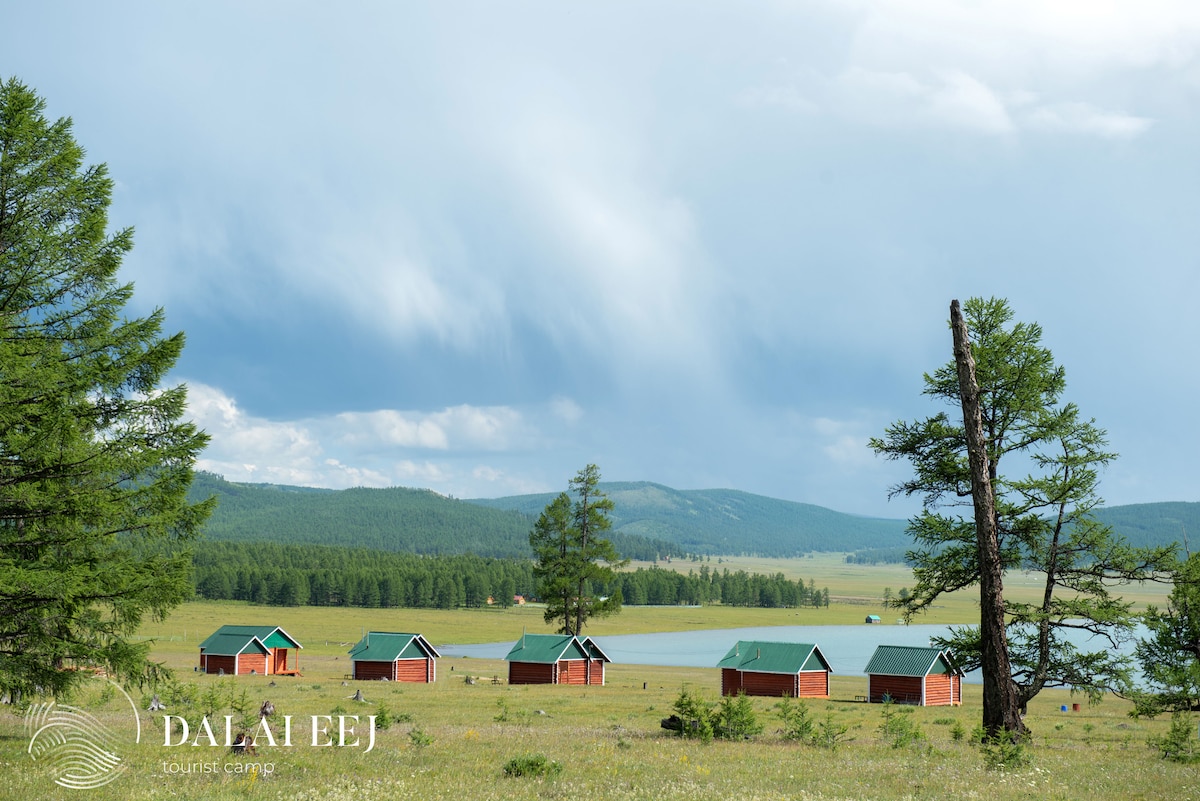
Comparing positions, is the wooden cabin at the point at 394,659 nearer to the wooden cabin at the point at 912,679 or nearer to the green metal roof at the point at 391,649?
the green metal roof at the point at 391,649

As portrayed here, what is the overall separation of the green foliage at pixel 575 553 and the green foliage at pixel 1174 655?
36719 mm

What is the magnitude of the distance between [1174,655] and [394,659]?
4661cm

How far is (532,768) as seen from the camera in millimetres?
13805

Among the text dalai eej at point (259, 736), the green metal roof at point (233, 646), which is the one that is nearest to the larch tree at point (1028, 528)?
the text dalai eej at point (259, 736)

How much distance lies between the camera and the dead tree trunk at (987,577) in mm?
15953

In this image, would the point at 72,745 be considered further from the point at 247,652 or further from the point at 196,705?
the point at 247,652

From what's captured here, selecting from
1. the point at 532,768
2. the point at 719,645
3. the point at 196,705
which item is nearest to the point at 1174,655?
the point at 532,768

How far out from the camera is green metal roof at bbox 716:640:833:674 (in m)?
53.8

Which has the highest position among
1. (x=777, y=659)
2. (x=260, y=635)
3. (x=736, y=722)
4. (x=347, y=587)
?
(x=736, y=722)

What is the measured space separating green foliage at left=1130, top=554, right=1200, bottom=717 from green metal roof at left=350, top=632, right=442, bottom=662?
4505cm

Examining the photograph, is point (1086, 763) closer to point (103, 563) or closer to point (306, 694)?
point (103, 563)

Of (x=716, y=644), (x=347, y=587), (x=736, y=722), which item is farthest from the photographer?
(x=347, y=587)

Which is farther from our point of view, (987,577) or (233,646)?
(233,646)

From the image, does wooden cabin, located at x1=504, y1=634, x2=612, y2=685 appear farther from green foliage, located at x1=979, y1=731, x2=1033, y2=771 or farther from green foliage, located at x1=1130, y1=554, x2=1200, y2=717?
green foliage, located at x1=979, y1=731, x2=1033, y2=771
